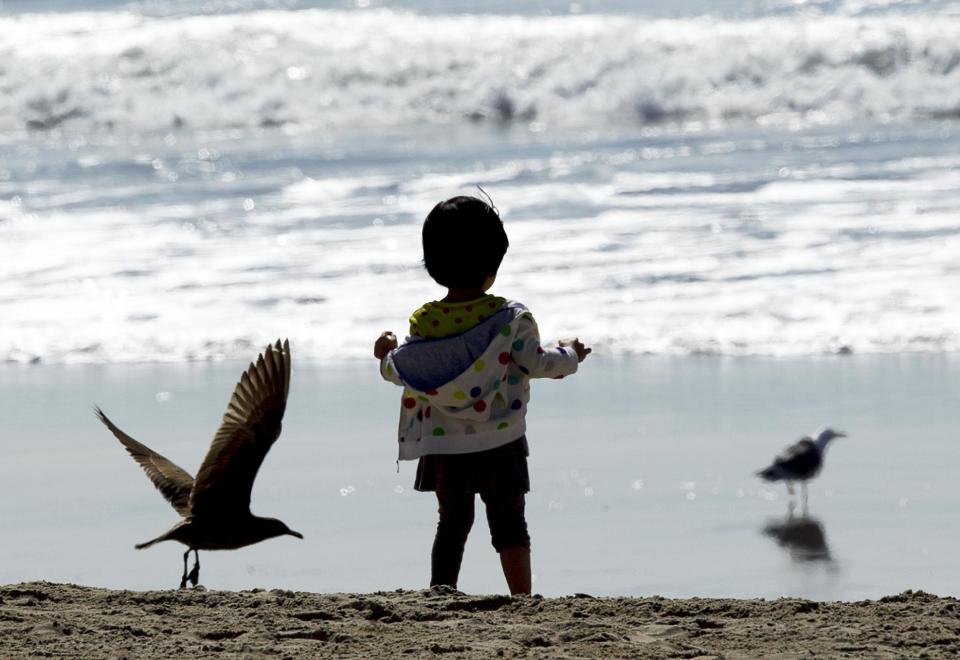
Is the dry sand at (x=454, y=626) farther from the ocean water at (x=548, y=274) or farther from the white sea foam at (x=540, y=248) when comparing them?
the white sea foam at (x=540, y=248)

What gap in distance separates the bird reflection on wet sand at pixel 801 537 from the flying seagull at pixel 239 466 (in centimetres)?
172

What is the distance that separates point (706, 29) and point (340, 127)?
15.6 feet

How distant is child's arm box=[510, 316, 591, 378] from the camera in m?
4.39

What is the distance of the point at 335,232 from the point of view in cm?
1168

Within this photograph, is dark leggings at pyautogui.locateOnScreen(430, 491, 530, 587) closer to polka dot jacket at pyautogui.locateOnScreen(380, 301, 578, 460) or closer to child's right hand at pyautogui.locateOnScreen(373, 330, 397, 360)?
polka dot jacket at pyautogui.locateOnScreen(380, 301, 578, 460)

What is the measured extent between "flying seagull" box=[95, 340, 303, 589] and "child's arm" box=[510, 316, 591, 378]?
608 millimetres

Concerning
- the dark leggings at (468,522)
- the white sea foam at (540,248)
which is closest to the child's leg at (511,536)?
the dark leggings at (468,522)

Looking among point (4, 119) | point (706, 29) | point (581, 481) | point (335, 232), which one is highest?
point (706, 29)

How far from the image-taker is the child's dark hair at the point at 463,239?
4.43m

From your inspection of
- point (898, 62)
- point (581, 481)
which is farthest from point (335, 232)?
point (898, 62)

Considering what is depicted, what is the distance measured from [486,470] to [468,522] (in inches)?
6.6

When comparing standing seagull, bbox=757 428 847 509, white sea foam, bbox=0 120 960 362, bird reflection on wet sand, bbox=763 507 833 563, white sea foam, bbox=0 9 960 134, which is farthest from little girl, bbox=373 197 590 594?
white sea foam, bbox=0 9 960 134

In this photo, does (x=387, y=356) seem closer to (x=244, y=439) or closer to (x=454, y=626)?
(x=244, y=439)

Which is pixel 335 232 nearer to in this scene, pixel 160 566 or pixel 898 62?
pixel 160 566
